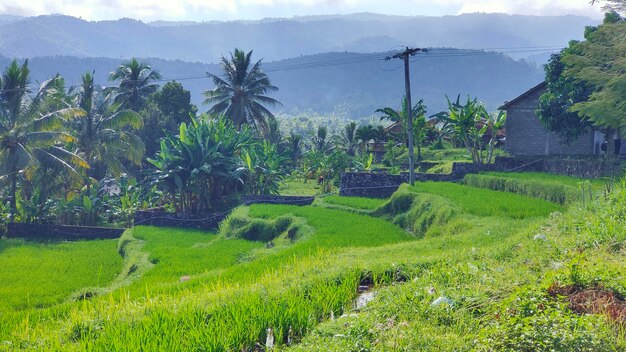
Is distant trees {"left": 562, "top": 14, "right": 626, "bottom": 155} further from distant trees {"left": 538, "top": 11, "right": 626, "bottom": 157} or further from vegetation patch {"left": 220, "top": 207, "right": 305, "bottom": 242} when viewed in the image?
vegetation patch {"left": 220, "top": 207, "right": 305, "bottom": 242}

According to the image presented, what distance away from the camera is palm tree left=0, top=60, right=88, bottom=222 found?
2447 cm

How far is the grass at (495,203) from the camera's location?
1427cm

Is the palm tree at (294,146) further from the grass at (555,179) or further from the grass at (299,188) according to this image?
the grass at (555,179)

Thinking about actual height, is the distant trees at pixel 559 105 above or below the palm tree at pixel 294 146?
above

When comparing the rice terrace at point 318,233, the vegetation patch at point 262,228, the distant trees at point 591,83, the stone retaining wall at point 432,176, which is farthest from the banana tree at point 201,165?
the distant trees at point 591,83

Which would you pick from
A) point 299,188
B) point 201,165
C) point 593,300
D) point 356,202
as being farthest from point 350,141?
point 593,300

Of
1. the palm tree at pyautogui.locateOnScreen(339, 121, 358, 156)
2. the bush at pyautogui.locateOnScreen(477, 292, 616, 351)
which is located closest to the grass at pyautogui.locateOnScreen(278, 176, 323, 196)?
the palm tree at pyautogui.locateOnScreen(339, 121, 358, 156)

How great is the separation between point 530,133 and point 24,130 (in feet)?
72.4

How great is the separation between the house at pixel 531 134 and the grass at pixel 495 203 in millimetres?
11510

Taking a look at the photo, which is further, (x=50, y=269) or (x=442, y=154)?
(x=442, y=154)

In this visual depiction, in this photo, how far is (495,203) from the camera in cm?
1566

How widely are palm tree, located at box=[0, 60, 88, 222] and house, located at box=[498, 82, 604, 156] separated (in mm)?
19276

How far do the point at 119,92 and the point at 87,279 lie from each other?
26.2 m

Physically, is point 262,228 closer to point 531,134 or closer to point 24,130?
point 24,130
